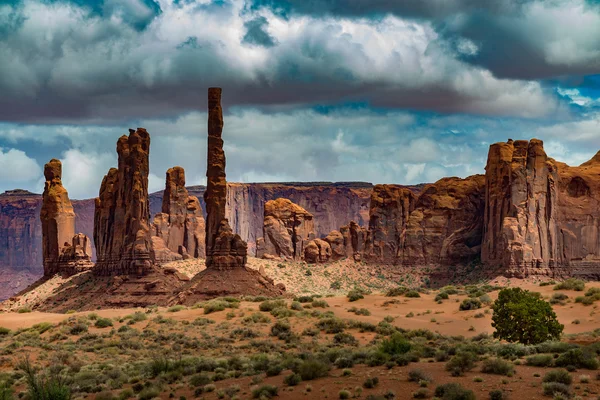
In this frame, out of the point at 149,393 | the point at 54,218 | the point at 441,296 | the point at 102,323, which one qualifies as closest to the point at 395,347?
the point at 149,393

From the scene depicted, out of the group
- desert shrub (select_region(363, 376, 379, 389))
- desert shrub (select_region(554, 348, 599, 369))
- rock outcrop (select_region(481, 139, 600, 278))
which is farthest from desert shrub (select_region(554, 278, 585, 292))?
desert shrub (select_region(363, 376, 379, 389))

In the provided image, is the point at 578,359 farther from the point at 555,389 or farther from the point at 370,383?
the point at 370,383

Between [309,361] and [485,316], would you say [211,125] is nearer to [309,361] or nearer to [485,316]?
[485,316]

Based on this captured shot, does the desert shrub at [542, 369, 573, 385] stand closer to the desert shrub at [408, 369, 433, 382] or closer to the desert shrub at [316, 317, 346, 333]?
the desert shrub at [408, 369, 433, 382]

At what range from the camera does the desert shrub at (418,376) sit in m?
34.6

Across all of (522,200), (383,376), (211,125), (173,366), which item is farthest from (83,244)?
(383,376)

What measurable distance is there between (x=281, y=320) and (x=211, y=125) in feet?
96.9

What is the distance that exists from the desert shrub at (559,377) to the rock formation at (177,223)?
8975 centimetres

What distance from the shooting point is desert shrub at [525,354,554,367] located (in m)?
36.7

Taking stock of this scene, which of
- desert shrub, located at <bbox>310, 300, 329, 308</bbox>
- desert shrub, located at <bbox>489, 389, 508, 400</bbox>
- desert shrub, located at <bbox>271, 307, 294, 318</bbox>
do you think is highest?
desert shrub, located at <bbox>310, 300, 329, 308</bbox>

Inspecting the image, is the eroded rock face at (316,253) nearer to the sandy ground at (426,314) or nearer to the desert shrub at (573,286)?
the sandy ground at (426,314)

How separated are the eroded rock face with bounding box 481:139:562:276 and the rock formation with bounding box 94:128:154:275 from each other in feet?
109

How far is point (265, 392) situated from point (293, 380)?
1.83 m

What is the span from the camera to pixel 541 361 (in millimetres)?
36781
